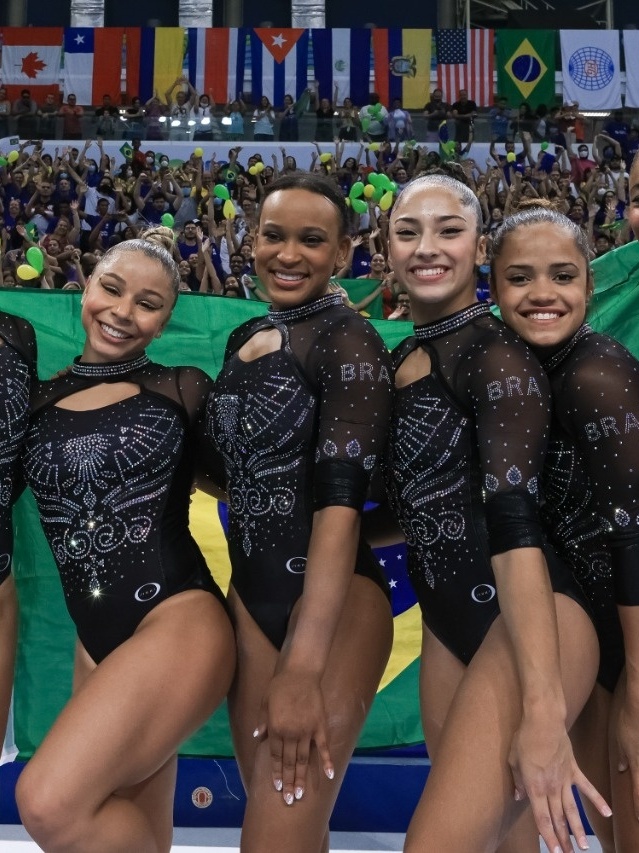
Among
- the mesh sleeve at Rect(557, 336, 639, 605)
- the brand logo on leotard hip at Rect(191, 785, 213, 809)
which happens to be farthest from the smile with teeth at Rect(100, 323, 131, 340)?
the brand logo on leotard hip at Rect(191, 785, 213, 809)

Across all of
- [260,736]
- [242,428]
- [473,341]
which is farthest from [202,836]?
[473,341]

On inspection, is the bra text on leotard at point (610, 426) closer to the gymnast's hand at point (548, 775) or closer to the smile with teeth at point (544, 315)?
the smile with teeth at point (544, 315)

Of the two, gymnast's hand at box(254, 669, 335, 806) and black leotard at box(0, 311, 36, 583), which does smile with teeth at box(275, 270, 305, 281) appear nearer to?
black leotard at box(0, 311, 36, 583)

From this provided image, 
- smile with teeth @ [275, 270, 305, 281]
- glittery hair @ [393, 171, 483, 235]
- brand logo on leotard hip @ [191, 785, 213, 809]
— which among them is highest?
glittery hair @ [393, 171, 483, 235]

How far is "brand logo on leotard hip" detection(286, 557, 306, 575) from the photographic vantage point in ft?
7.79

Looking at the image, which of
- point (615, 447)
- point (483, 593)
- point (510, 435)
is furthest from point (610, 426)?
point (483, 593)

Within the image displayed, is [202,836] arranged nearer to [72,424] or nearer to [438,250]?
[72,424]

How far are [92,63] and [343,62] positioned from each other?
4.60m

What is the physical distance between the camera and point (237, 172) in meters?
13.1

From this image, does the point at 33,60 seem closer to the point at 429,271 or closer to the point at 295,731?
the point at 429,271

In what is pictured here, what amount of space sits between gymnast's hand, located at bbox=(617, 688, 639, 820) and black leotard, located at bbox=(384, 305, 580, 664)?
25cm

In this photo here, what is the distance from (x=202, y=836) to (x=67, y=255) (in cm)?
595

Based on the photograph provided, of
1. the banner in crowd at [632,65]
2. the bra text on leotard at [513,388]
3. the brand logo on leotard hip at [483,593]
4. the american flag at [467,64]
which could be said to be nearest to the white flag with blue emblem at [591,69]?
the banner in crowd at [632,65]

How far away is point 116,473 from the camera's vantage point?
8.18ft
